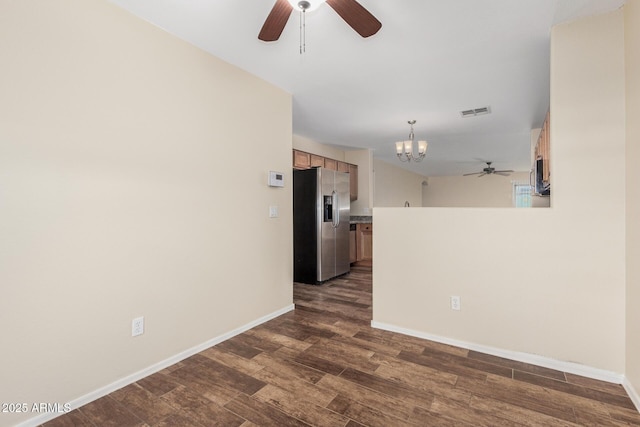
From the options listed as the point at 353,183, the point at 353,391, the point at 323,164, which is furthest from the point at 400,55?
the point at 353,183

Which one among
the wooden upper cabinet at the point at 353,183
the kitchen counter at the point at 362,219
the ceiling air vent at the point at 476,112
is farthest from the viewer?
the wooden upper cabinet at the point at 353,183

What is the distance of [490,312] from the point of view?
2387 millimetres

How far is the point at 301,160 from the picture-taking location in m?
4.96

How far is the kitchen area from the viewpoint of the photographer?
459 cm

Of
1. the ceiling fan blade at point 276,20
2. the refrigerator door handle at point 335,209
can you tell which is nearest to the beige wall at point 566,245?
the ceiling fan blade at point 276,20

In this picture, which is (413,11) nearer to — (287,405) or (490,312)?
(490,312)

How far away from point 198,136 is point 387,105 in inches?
90.7

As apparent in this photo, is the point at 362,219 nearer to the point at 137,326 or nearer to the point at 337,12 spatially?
the point at 137,326

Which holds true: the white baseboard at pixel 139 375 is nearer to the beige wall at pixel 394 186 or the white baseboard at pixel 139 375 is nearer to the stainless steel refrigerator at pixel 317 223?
the stainless steel refrigerator at pixel 317 223

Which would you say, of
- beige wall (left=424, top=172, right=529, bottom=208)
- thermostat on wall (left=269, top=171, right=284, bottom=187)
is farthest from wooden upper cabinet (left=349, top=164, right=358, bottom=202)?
beige wall (left=424, top=172, right=529, bottom=208)

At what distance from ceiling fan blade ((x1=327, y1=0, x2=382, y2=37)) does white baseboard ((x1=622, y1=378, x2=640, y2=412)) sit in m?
2.53

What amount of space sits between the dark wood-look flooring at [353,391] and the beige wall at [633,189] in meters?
0.26

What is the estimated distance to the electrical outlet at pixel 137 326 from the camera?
6.66ft

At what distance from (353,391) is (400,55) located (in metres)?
2.53
